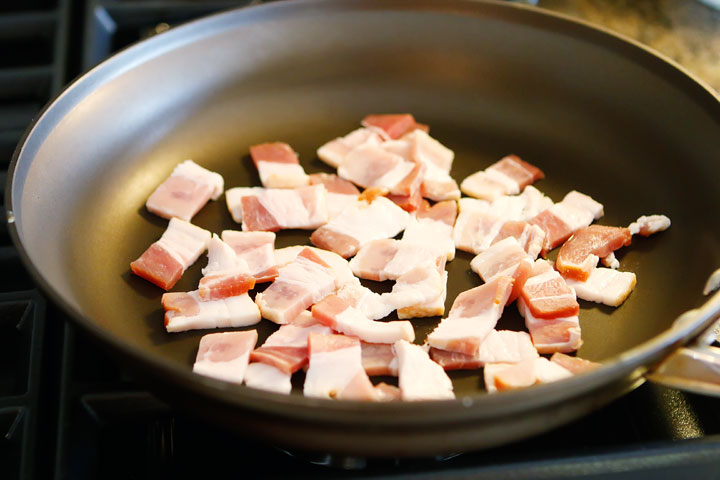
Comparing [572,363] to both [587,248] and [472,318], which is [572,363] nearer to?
[472,318]

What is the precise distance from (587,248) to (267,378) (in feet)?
1.91

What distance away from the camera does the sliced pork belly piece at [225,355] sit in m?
0.99

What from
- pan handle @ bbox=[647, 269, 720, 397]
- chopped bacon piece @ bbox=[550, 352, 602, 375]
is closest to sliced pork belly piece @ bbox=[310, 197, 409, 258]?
chopped bacon piece @ bbox=[550, 352, 602, 375]

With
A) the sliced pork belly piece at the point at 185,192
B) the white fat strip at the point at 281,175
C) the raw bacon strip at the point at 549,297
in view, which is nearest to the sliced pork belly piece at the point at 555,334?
the raw bacon strip at the point at 549,297

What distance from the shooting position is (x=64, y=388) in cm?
101

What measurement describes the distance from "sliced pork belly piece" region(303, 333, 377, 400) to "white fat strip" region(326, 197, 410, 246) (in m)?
0.27

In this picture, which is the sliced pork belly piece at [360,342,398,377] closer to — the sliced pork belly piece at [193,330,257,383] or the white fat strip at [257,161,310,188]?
the sliced pork belly piece at [193,330,257,383]

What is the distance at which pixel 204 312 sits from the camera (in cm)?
109

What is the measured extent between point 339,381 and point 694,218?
2.30 feet

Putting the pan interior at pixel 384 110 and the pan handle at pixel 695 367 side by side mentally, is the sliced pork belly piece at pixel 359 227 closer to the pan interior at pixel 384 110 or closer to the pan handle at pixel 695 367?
the pan interior at pixel 384 110

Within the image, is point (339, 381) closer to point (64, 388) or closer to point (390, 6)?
point (64, 388)

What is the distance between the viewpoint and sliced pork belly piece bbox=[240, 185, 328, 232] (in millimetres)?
1280

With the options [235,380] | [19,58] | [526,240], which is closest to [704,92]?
[526,240]

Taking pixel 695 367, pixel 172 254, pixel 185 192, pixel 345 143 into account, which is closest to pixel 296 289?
pixel 172 254
